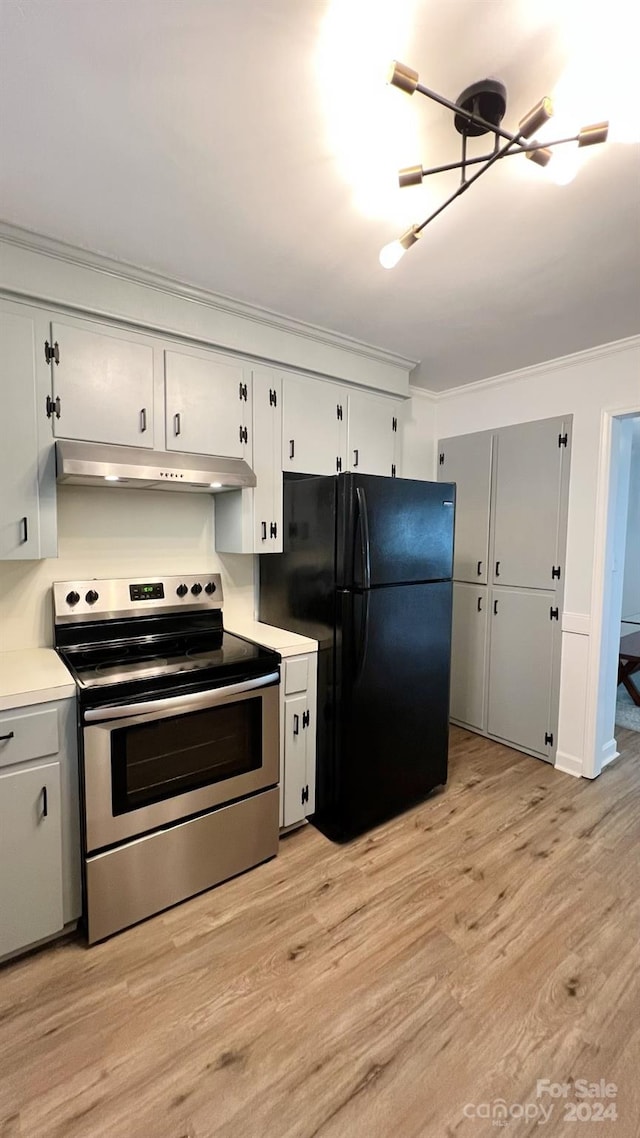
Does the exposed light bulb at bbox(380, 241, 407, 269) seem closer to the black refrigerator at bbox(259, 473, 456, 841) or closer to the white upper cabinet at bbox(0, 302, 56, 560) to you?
the black refrigerator at bbox(259, 473, 456, 841)

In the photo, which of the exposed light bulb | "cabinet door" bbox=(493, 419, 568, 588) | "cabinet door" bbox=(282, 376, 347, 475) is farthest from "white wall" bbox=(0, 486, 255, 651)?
"cabinet door" bbox=(493, 419, 568, 588)

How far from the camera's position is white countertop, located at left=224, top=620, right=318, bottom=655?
7.39ft

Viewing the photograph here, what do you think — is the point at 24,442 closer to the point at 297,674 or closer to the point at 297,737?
the point at 297,674

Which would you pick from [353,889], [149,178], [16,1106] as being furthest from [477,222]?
[16,1106]

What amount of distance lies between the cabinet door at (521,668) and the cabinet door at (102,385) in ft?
8.08

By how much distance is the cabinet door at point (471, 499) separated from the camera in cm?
336

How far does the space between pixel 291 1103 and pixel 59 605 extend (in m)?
1.85

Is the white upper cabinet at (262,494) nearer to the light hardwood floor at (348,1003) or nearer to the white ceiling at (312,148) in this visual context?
the white ceiling at (312,148)

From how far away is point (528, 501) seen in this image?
312 cm

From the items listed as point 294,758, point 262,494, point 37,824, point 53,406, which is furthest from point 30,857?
point 262,494

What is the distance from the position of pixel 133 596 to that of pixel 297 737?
1037 millimetres

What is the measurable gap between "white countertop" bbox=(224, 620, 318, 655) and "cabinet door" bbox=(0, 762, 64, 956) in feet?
3.22

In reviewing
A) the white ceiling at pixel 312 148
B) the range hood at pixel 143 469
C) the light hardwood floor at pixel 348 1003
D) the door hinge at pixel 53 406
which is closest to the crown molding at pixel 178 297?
the white ceiling at pixel 312 148

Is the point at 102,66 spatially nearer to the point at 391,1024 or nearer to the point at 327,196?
the point at 327,196
